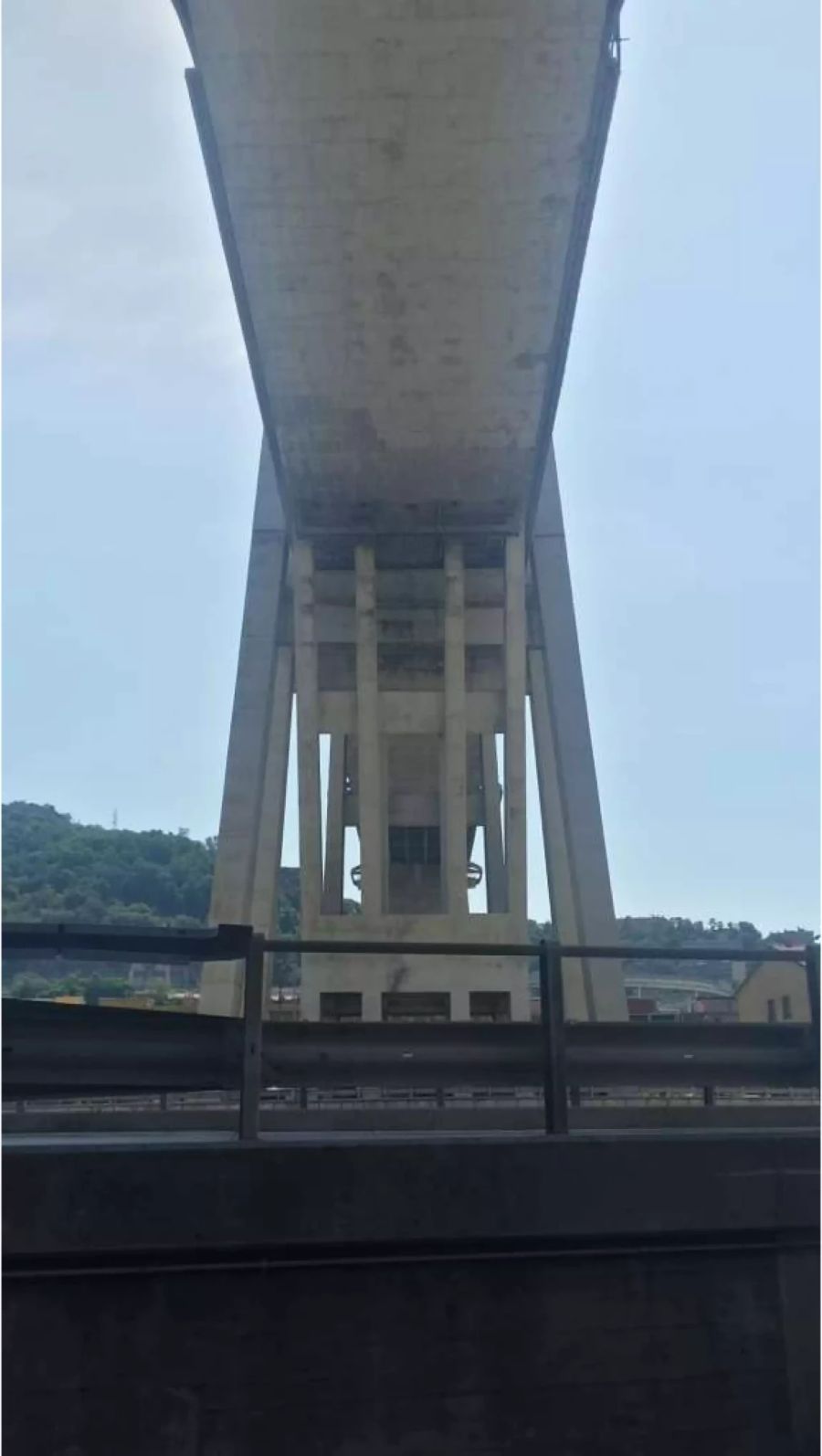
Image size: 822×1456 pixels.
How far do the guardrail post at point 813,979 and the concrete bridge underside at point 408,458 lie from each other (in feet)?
46.6

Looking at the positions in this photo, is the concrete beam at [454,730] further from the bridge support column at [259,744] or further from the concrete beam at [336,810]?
the concrete beam at [336,810]

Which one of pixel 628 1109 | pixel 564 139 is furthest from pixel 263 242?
pixel 628 1109

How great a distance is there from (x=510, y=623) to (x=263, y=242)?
12.3 metres

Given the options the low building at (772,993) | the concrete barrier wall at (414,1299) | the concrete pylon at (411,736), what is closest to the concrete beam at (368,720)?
the concrete pylon at (411,736)

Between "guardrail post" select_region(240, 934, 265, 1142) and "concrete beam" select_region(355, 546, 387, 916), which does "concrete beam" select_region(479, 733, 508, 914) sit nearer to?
"concrete beam" select_region(355, 546, 387, 916)

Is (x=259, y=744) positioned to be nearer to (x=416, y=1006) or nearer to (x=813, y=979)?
(x=416, y=1006)

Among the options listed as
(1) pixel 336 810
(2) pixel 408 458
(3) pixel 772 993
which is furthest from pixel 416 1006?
(3) pixel 772 993

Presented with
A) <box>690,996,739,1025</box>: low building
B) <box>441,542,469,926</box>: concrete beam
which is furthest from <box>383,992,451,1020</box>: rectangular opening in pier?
<box>690,996,739,1025</box>: low building

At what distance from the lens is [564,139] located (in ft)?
66.9

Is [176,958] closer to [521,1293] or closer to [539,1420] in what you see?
[521,1293]

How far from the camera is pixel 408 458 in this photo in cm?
2798

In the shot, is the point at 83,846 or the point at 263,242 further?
the point at 83,846

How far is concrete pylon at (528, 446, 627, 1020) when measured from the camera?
32.4 meters

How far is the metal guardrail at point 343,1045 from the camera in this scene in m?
4.50
